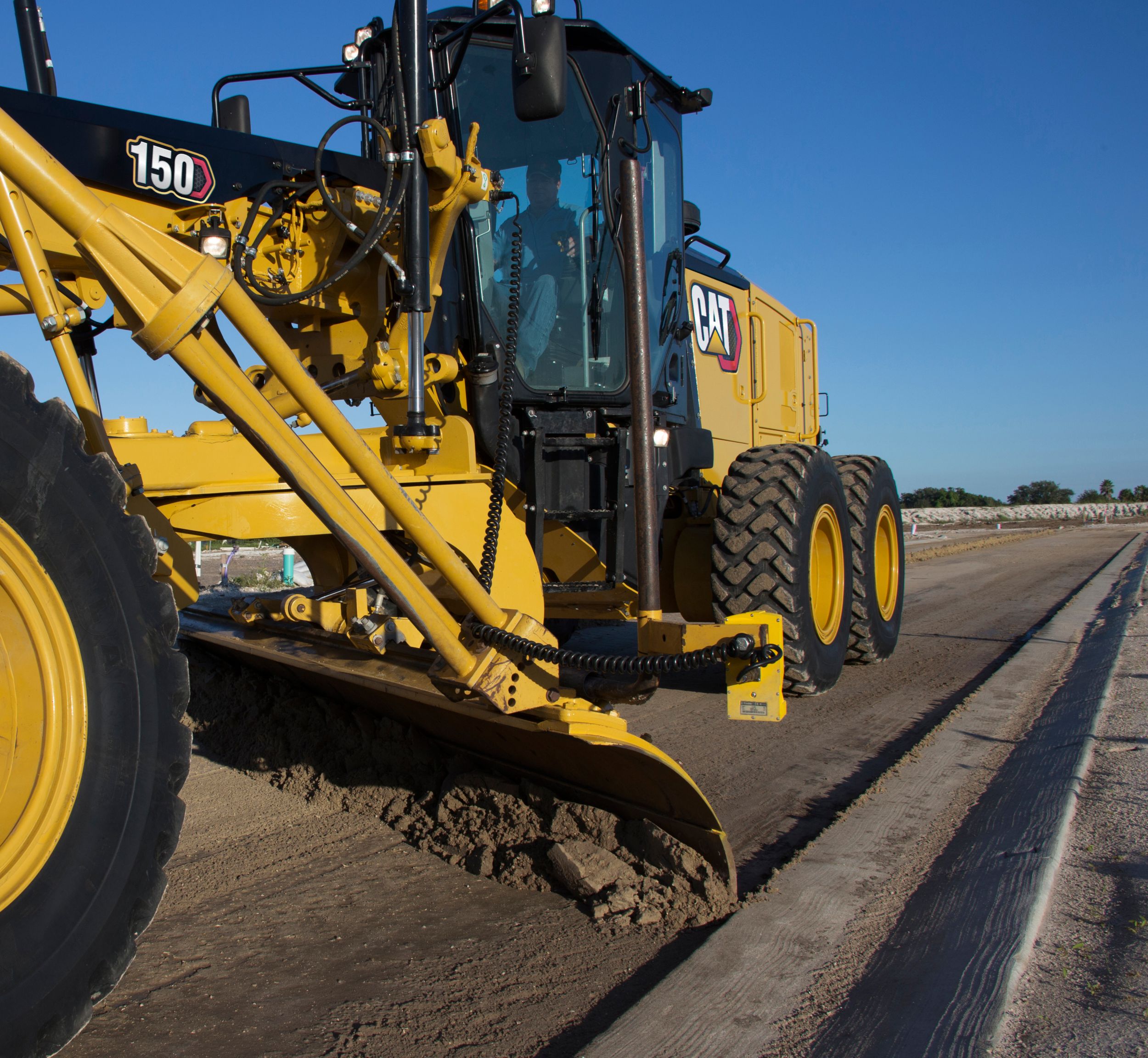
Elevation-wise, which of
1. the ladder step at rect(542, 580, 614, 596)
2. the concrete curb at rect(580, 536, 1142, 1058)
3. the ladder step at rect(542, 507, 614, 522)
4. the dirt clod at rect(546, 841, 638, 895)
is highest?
the ladder step at rect(542, 507, 614, 522)

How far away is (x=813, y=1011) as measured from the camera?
2.06m

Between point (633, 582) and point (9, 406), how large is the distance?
290 centimetres

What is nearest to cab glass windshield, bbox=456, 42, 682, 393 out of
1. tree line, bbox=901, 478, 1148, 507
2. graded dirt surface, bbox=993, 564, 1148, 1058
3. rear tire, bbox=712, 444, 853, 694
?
rear tire, bbox=712, 444, 853, 694

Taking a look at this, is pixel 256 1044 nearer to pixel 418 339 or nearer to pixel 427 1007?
pixel 427 1007

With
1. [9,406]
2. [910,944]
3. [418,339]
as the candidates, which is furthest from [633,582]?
[9,406]

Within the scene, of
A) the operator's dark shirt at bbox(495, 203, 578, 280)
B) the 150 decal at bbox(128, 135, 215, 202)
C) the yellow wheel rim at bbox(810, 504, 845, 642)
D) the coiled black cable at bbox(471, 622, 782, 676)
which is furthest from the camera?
the yellow wheel rim at bbox(810, 504, 845, 642)

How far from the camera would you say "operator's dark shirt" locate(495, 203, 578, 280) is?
13.5 ft

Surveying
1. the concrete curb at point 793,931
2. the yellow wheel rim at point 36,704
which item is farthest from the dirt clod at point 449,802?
the yellow wheel rim at point 36,704

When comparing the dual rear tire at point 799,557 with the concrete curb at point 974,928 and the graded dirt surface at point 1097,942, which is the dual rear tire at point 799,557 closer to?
the concrete curb at point 974,928

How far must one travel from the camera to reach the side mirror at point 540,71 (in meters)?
2.91

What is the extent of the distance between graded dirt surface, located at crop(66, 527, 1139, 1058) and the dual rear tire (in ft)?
1.81

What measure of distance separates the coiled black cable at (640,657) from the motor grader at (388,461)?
1 centimetres

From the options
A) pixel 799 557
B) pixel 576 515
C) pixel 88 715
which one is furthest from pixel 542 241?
pixel 88 715

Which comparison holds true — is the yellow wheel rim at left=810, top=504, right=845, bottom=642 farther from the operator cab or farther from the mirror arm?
the mirror arm
